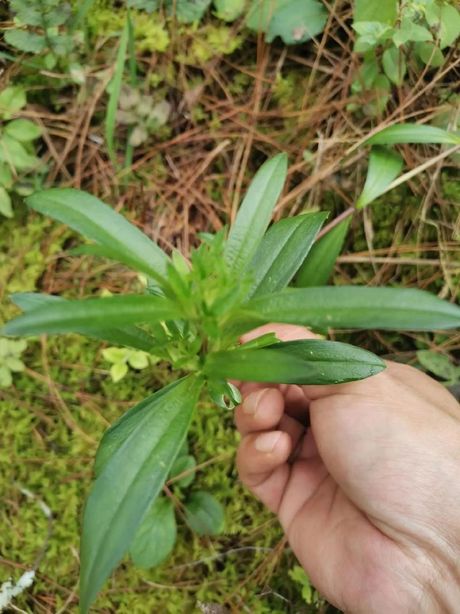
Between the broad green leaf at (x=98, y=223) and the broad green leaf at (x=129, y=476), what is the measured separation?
236mm

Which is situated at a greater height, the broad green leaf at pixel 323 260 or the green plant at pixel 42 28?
the green plant at pixel 42 28

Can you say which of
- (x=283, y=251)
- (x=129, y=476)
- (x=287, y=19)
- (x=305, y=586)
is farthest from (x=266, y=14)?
(x=305, y=586)

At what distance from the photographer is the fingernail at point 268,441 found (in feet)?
4.95

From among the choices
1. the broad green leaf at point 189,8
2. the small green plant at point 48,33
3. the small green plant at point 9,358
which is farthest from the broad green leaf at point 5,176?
the broad green leaf at point 189,8

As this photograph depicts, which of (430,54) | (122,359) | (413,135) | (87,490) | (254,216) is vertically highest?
(430,54)

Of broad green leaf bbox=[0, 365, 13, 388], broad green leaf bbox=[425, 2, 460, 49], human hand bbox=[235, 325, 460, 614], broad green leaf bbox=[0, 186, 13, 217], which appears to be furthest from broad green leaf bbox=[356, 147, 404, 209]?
broad green leaf bbox=[0, 365, 13, 388]

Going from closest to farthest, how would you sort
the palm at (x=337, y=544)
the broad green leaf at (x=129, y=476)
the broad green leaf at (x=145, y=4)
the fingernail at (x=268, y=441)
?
the broad green leaf at (x=129, y=476), the palm at (x=337, y=544), the fingernail at (x=268, y=441), the broad green leaf at (x=145, y=4)

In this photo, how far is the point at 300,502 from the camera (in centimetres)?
165

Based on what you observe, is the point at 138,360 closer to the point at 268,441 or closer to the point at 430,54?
the point at 268,441

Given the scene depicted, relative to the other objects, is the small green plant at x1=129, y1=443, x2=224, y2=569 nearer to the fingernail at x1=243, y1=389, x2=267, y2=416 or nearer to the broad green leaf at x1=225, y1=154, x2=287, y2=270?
the fingernail at x1=243, y1=389, x2=267, y2=416

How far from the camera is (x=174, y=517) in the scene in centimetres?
184

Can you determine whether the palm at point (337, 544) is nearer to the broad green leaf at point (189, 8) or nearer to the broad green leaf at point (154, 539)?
the broad green leaf at point (154, 539)

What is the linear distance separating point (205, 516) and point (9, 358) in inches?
29.1

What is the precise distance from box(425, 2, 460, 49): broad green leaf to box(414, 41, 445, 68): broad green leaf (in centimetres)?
4
